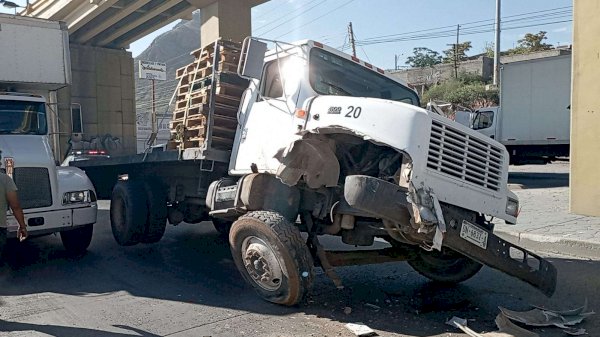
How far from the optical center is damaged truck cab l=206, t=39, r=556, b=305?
4.55 metres

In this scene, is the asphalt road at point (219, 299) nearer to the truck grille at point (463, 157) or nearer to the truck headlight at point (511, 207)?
the truck headlight at point (511, 207)

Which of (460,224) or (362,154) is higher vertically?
(362,154)

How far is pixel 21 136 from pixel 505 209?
653 cm

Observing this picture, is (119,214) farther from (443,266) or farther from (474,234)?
(474,234)

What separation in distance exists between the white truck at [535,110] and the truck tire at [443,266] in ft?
44.1

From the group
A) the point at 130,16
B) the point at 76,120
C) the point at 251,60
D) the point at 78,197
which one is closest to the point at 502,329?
the point at 251,60

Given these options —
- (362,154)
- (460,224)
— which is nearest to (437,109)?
(362,154)

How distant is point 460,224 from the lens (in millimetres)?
4602

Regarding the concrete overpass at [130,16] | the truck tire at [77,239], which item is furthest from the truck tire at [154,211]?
the concrete overpass at [130,16]

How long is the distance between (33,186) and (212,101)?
8.77 feet

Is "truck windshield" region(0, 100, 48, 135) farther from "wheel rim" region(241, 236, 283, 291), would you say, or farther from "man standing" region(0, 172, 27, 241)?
"wheel rim" region(241, 236, 283, 291)

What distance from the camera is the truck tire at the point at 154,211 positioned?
8.03 m

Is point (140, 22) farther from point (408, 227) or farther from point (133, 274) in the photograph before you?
point (408, 227)

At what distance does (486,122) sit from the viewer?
19.5m
